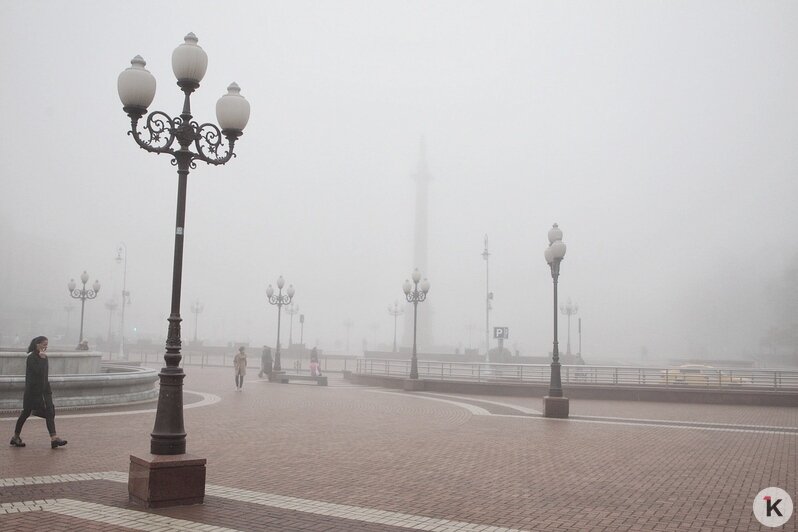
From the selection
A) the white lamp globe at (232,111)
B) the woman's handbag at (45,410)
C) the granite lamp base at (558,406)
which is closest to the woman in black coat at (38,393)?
the woman's handbag at (45,410)

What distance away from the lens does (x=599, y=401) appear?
24.5 meters

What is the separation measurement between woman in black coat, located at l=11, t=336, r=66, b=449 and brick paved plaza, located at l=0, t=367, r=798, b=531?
0.34m

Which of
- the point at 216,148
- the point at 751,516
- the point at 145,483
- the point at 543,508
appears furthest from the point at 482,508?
the point at 216,148

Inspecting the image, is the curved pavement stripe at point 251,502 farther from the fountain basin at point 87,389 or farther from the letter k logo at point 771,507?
the fountain basin at point 87,389

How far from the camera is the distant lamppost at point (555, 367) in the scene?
17.8m

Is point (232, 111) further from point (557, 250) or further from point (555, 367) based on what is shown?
point (555, 367)

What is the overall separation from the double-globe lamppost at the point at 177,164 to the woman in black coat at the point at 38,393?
13.9 ft

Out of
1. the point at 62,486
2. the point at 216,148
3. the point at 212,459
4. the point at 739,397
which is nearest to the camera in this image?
the point at 62,486

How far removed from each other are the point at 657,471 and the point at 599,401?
15.3 metres

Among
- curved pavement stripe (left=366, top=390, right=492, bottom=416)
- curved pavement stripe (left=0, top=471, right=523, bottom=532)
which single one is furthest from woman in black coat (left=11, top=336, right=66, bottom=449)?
curved pavement stripe (left=366, top=390, right=492, bottom=416)

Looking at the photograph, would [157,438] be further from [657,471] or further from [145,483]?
[657,471]

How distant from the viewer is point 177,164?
833 cm

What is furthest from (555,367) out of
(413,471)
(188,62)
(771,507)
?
(188,62)

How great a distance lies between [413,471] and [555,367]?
32.7ft
